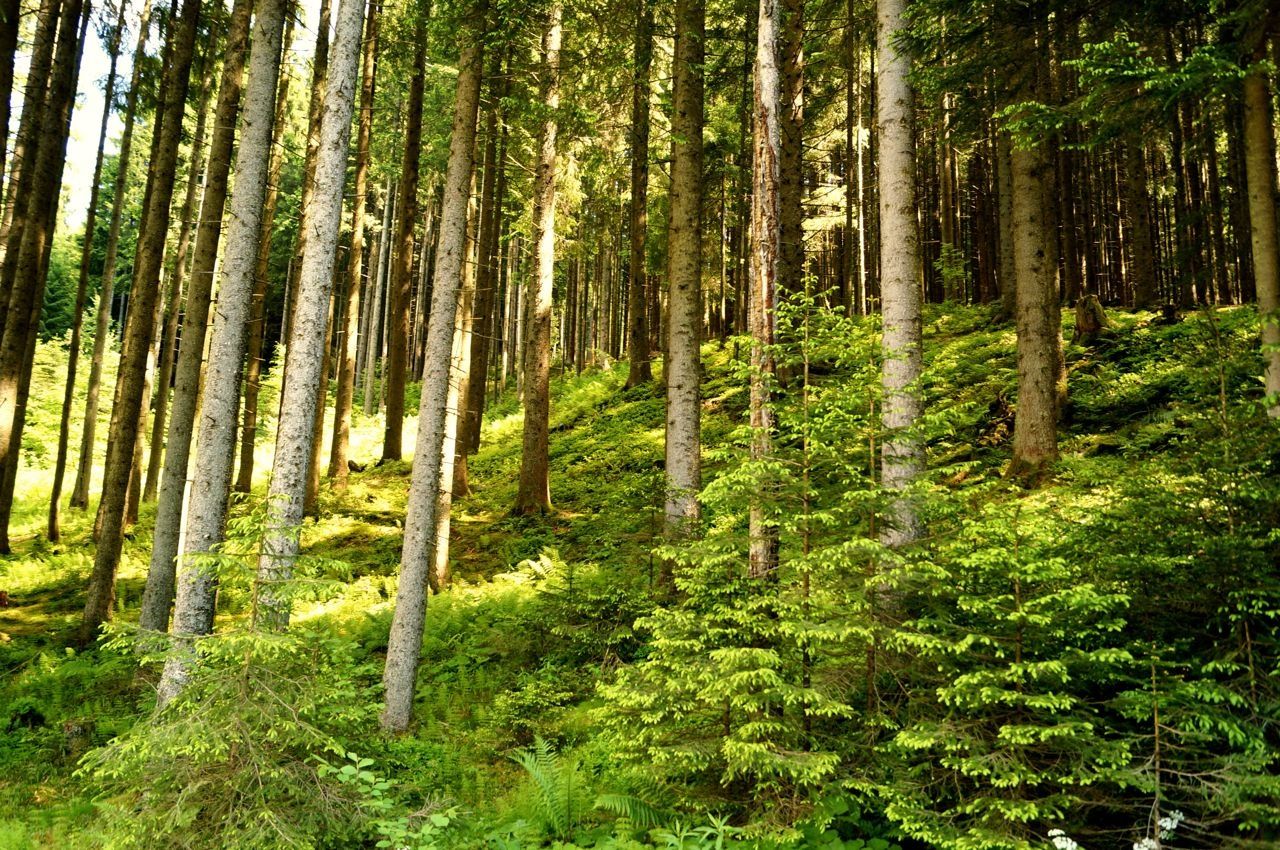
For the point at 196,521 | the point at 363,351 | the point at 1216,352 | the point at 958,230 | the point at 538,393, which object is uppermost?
the point at 958,230

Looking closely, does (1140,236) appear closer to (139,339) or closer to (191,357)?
(191,357)

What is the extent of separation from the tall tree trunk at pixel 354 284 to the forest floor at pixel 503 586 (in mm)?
924

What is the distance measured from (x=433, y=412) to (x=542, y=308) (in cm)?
627

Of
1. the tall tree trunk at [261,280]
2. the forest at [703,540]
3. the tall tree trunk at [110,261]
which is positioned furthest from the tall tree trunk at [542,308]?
the tall tree trunk at [110,261]

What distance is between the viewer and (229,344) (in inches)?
303

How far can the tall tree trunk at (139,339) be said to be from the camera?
1093 centimetres

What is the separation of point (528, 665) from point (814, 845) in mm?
5753

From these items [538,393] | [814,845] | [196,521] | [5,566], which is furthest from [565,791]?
[5,566]

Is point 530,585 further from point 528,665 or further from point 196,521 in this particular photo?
point 196,521

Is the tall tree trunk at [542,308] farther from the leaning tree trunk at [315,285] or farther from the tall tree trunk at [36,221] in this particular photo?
the tall tree trunk at [36,221]

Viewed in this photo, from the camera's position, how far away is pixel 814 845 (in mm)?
4188

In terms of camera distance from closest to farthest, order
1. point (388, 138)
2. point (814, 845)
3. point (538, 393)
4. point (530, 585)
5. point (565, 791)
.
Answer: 1. point (814, 845)
2. point (565, 791)
3. point (530, 585)
4. point (538, 393)
5. point (388, 138)

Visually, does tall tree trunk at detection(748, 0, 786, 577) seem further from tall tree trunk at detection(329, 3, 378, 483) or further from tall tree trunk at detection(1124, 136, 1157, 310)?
tall tree trunk at detection(1124, 136, 1157, 310)

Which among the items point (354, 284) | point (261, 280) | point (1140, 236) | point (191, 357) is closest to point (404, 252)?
point (354, 284)
